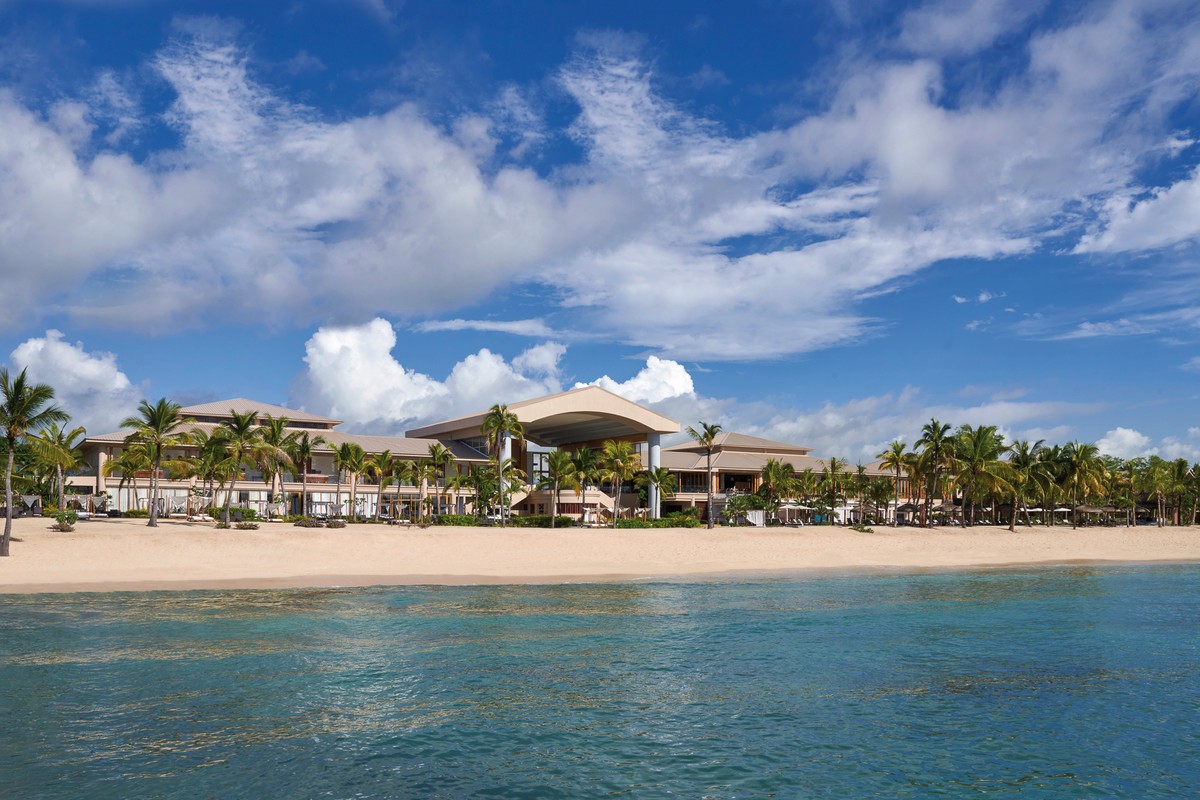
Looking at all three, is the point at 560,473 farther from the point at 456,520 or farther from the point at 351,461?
the point at 351,461

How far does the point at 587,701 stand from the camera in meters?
19.0

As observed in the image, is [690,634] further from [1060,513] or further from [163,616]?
[1060,513]

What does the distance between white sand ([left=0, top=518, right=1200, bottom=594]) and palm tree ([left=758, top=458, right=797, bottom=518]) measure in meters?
10.3

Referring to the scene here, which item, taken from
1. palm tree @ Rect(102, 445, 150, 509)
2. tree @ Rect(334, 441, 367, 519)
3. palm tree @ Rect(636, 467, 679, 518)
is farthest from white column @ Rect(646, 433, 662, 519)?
palm tree @ Rect(102, 445, 150, 509)

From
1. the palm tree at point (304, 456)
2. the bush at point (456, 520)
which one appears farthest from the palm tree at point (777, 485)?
the palm tree at point (304, 456)

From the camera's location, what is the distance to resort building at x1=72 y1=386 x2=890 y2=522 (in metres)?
71.9

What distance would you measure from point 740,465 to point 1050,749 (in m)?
74.4

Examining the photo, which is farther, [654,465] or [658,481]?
[654,465]

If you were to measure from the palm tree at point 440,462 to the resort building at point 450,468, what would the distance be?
374 mm

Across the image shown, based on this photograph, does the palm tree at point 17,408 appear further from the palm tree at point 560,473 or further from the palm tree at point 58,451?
the palm tree at point 560,473

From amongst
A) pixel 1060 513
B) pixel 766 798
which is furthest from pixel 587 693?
pixel 1060 513

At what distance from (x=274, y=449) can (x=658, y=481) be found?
31.2 m

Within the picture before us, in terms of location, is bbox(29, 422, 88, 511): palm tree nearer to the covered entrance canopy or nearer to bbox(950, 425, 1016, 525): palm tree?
the covered entrance canopy

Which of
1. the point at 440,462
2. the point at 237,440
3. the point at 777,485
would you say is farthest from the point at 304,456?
the point at 777,485
